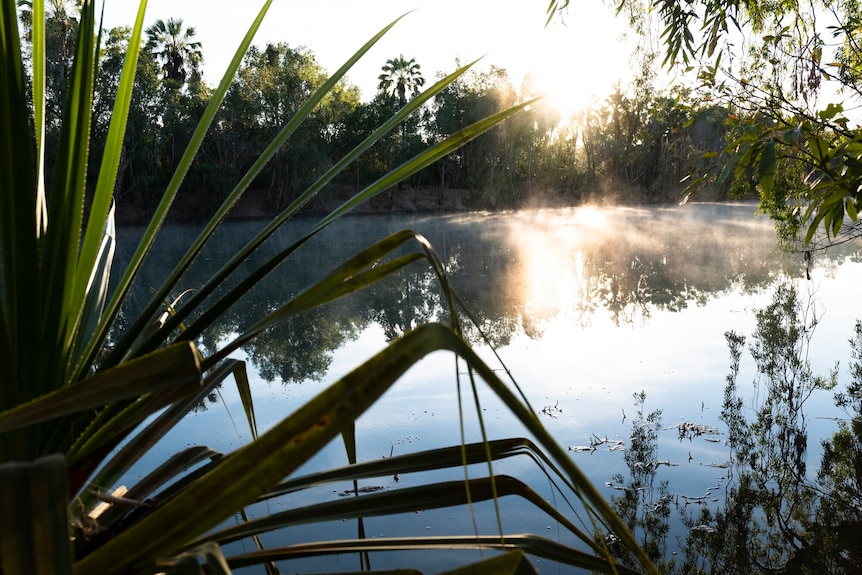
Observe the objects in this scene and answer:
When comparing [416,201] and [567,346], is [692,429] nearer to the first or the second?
[567,346]

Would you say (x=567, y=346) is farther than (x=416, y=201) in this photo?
No

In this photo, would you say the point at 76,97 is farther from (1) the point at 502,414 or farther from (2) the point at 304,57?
(2) the point at 304,57

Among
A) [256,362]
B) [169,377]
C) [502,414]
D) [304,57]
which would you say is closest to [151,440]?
[169,377]

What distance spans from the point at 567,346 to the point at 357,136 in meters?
25.9

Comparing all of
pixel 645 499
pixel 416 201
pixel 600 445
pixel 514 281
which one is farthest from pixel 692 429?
pixel 416 201

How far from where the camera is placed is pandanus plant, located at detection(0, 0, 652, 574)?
34cm

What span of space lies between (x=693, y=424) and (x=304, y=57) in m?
29.7

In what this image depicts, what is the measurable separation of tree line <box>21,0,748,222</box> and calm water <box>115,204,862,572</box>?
42.8 ft

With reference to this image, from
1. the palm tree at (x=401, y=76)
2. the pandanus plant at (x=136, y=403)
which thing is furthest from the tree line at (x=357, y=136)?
the pandanus plant at (x=136, y=403)

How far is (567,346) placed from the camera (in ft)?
19.4

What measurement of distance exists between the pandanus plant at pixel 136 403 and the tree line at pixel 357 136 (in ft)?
79.9

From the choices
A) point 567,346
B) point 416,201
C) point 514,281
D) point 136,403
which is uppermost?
point 416,201

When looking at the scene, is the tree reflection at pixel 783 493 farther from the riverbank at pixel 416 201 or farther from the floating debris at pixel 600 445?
the riverbank at pixel 416 201

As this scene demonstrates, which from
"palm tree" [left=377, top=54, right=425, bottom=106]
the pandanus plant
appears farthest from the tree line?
the pandanus plant
